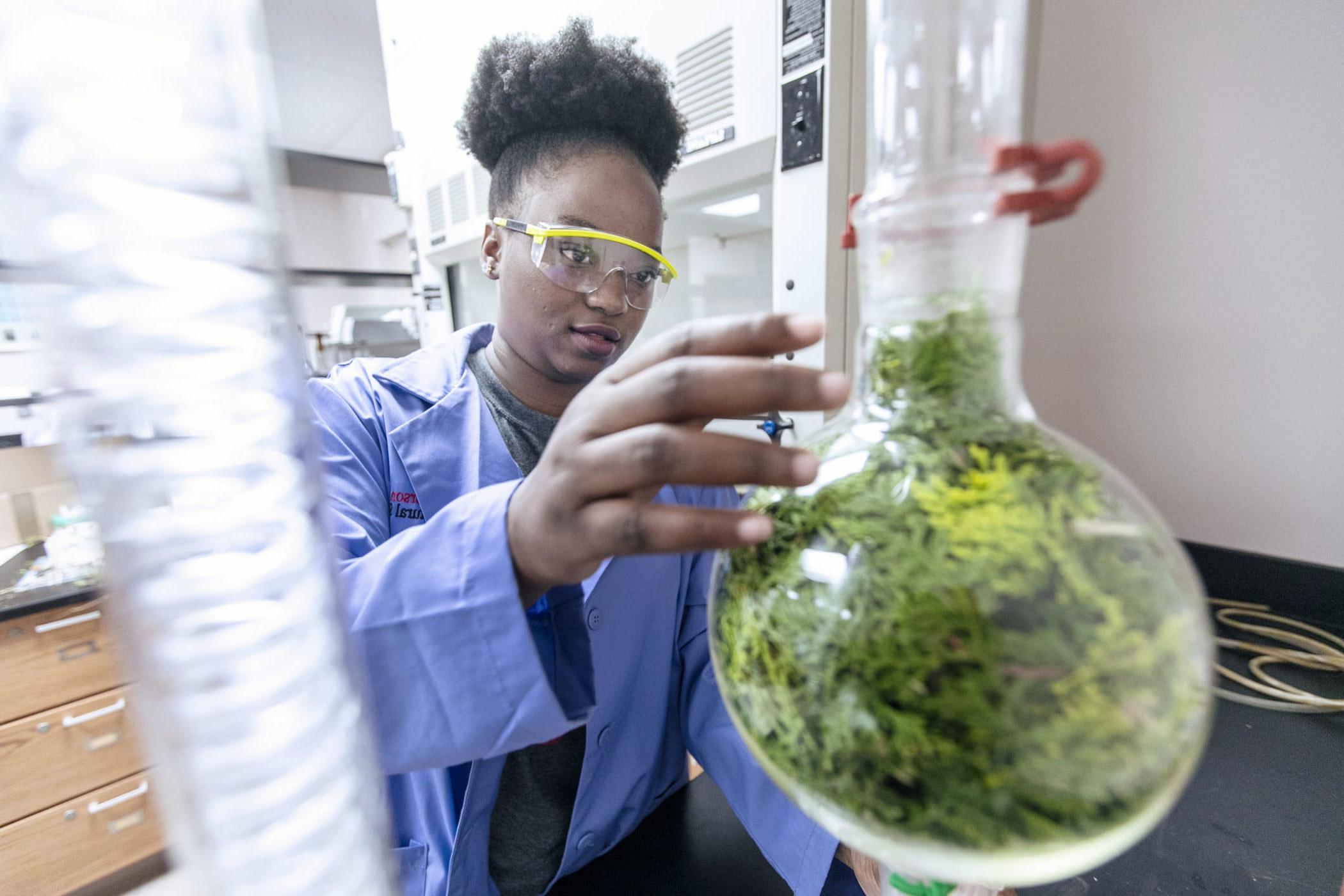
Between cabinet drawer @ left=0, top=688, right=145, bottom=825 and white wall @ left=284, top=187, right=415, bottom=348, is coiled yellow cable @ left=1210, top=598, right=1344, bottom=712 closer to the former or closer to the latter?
cabinet drawer @ left=0, top=688, right=145, bottom=825

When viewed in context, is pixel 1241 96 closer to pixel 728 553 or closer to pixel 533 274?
pixel 533 274

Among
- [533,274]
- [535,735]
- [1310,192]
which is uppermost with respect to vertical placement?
[1310,192]

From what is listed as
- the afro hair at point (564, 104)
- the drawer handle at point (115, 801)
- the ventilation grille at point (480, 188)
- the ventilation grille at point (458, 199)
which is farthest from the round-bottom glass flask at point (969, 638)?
the drawer handle at point (115, 801)

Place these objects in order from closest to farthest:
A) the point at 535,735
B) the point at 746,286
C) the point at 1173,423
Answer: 1. the point at 535,735
2. the point at 1173,423
3. the point at 746,286

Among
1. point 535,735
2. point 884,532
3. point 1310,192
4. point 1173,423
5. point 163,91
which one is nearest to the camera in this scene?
point 163,91

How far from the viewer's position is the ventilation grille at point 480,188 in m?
1.77

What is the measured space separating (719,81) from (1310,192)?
119cm

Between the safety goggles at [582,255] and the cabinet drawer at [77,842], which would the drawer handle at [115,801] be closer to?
the cabinet drawer at [77,842]

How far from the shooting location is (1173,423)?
1.37 meters

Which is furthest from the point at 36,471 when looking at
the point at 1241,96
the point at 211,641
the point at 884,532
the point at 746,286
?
the point at 1241,96

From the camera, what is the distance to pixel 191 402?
177mm

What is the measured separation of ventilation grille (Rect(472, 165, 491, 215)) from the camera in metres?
1.77

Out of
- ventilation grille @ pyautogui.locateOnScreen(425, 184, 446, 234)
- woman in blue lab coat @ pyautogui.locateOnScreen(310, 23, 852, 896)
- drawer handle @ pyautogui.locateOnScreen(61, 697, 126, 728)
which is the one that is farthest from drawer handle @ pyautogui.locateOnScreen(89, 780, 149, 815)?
ventilation grille @ pyautogui.locateOnScreen(425, 184, 446, 234)

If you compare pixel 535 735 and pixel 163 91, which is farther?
pixel 535 735
